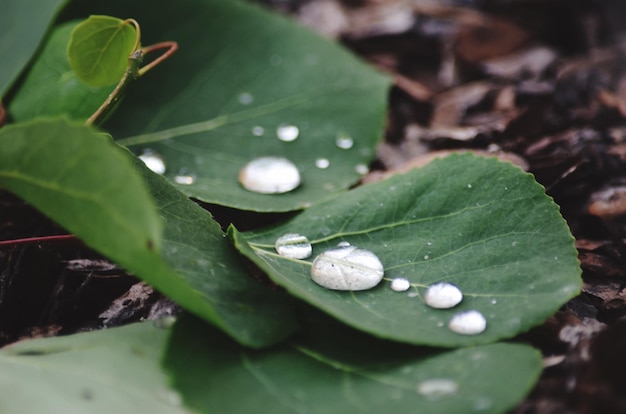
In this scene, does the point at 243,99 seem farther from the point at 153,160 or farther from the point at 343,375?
the point at 343,375

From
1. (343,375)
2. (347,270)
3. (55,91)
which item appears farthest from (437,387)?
(55,91)

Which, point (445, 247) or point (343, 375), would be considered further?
point (445, 247)

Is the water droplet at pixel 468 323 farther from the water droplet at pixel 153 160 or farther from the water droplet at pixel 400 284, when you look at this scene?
the water droplet at pixel 153 160

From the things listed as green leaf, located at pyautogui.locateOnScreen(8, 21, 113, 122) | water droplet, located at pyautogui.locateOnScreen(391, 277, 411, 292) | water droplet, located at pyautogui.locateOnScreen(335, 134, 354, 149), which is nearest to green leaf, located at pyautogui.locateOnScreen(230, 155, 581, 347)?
water droplet, located at pyautogui.locateOnScreen(391, 277, 411, 292)

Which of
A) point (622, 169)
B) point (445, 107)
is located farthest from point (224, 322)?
point (445, 107)

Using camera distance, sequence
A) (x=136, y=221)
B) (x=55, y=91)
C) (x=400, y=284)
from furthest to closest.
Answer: (x=55, y=91), (x=400, y=284), (x=136, y=221)

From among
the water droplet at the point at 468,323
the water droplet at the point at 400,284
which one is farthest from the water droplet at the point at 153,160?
the water droplet at the point at 468,323
